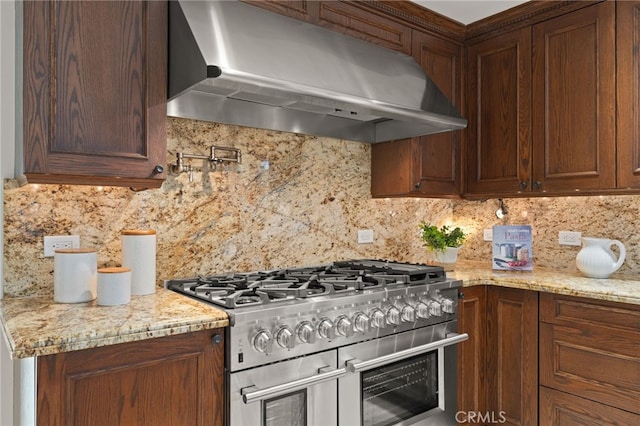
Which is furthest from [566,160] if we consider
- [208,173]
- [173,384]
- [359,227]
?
[173,384]

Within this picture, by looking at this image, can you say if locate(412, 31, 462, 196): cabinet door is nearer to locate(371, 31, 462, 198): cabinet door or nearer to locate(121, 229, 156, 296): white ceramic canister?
locate(371, 31, 462, 198): cabinet door

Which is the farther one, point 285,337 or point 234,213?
point 234,213

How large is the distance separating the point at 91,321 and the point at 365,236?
1.81 metres

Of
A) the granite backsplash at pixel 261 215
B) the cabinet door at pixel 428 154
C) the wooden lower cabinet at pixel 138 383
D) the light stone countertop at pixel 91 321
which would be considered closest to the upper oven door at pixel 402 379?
the wooden lower cabinet at pixel 138 383

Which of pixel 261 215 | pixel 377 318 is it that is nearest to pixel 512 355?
pixel 377 318

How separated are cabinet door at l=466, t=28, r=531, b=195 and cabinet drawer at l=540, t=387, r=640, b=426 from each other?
116 cm

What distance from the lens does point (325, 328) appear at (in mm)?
1768

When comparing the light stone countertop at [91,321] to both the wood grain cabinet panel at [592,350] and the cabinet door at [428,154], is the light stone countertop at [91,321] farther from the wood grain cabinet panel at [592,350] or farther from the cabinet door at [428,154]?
the wood grain cabinet panel at [592,350]

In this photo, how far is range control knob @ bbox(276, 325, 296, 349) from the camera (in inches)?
65.3

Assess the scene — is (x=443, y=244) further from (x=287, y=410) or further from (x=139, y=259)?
(x=139, y=259)

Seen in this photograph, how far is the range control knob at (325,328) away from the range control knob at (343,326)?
0.09ft

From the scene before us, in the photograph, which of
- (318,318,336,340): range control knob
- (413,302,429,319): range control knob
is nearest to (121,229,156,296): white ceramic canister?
(318,318,336,340): range control knob

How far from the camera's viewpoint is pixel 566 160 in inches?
100

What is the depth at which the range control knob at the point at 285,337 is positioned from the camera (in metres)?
1.66
